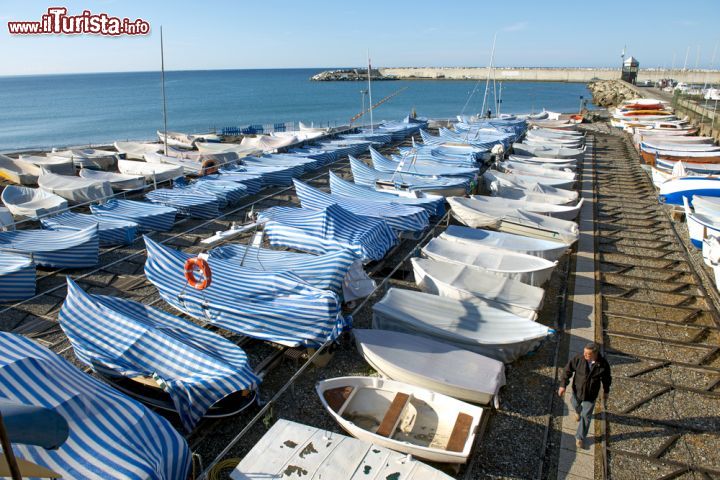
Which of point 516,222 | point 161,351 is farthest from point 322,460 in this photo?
point 516,222

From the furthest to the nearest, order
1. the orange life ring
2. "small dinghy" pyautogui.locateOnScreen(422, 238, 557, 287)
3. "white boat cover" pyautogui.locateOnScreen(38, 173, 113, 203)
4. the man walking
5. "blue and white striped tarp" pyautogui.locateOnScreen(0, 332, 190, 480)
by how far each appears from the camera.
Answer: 1. "white boat cover" pyautogui.locateOnScreen(38, 173, 113, 203)
2. "small dinghy" pyautogui.locateOnScreen(422, 238, 557, 287)
3. the orange life ring
4. the man walking
5. "blue and white striped tarp" pyautogui.locateOnScreen(0, 332, 190, 480)

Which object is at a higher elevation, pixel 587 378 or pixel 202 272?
pixel 202 272

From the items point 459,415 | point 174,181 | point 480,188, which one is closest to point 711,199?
point 480,188

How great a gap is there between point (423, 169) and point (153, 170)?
15.2 metres

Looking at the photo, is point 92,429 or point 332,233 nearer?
point 92,429

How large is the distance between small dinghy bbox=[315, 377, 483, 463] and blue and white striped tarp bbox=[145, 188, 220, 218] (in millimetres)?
14800

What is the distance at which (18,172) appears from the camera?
1188 inches

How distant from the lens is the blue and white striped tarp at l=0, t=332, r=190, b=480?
22.5ft

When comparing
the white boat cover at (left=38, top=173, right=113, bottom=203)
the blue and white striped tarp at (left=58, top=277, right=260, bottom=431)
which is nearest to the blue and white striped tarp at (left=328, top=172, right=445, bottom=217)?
the white boat cover at (left=38, top=173, right=113, bottom=203)

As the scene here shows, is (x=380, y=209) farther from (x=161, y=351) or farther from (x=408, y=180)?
(x=161, y=351)

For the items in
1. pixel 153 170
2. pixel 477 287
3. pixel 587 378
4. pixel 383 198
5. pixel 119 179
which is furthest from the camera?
pixel 153 170

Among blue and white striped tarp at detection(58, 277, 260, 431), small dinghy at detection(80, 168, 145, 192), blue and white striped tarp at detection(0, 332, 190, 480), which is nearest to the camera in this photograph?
blue and white striped tarp at detection(0, 332, 190, 480)

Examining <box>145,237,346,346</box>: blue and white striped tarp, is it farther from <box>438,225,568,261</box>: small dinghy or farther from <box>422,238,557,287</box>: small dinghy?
<box>438,225,568,261</box>: small dinghy

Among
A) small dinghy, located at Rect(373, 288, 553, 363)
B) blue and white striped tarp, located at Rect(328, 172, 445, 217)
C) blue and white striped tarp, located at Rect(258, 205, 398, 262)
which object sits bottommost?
small dinghy, located at Rect(373, 288, 553, 363)
